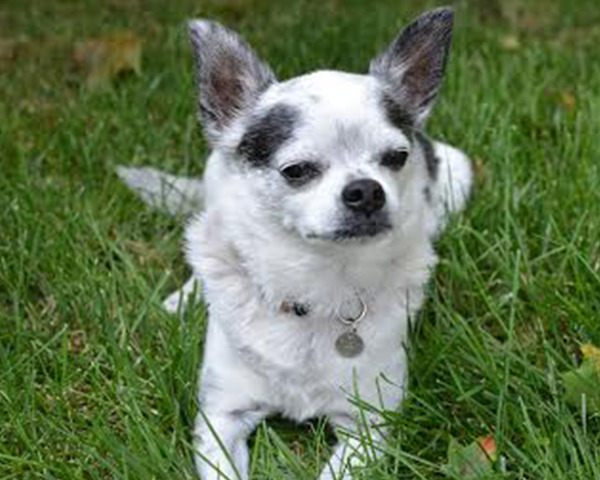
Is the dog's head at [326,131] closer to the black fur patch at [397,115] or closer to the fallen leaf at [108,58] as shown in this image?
the black fur patch at [397,115]

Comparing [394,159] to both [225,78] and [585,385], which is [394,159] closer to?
[225,78]

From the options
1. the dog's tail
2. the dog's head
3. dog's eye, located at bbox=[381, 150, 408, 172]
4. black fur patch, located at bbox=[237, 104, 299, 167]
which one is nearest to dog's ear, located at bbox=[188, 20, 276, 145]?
the dog's head

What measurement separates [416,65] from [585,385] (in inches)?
36.6

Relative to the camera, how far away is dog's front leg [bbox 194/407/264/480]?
7.89ft

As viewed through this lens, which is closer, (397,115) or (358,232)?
(358,232)

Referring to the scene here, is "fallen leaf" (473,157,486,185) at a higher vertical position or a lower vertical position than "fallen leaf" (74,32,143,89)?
higher

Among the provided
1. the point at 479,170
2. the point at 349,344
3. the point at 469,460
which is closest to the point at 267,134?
the point at 349,344

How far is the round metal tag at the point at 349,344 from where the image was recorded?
103 inches

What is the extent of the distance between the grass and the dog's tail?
43 mm

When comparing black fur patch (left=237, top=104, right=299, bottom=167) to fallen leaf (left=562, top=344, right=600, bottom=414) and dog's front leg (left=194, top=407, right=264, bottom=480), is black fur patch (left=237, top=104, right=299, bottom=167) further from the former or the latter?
fallen leaf (left=562, top=344, right=600, bottom=414)

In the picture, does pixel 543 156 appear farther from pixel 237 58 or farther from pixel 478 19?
pixel 478 19

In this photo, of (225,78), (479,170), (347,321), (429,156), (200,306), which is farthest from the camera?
(479,170)

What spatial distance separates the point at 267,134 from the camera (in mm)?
2602

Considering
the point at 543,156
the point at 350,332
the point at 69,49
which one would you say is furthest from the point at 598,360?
the point at 69,49
